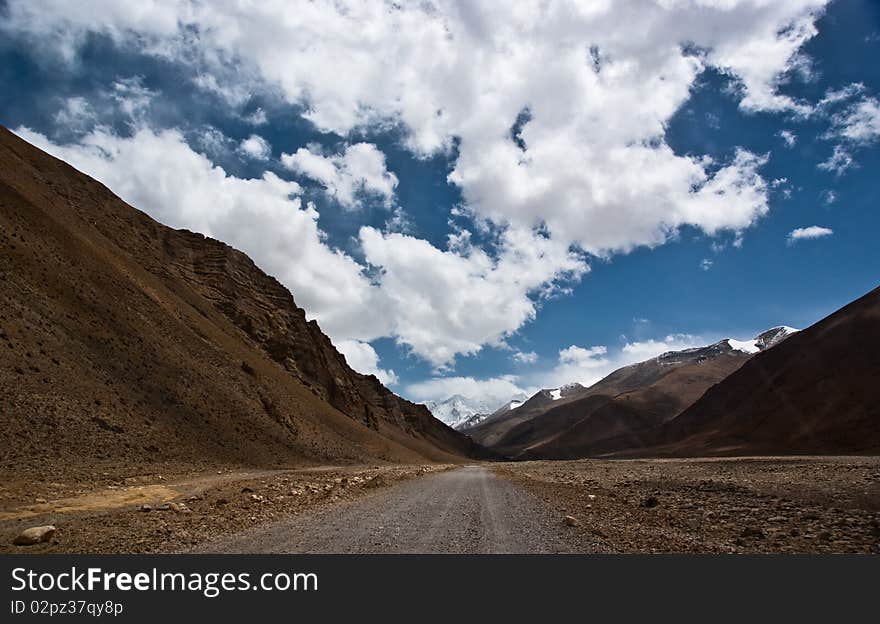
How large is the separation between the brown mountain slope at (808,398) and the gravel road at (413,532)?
80.1 metres

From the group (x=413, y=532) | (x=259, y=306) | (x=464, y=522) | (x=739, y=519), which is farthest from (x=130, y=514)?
(x=259, y=306)

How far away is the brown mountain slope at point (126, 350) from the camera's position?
3247 cm

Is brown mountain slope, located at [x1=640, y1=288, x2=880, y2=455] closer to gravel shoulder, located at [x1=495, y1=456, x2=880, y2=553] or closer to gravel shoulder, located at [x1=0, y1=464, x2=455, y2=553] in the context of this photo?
gravel shoulder, located at [x1=495, y1=456, x2=880, y2=553]

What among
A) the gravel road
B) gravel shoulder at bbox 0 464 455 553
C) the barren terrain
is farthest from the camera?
gravel shoulder at bbox 0 464 455 553

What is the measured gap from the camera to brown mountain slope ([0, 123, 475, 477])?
32.5 m

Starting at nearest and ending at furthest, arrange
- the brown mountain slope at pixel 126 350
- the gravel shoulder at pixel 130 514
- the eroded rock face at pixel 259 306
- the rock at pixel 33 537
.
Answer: the gravel shoulder at pixel 130 514 < the rock at pixel 33 537 < the brown mountain slope at pixel 126 350 < the eroded rock face at pixel 259 306

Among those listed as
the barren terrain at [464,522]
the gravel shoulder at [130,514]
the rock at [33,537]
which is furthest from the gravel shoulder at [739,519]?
the rock at [33,537]

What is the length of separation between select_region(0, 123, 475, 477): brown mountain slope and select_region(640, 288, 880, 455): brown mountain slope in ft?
243

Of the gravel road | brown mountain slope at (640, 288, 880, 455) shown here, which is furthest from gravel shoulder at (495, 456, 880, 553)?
brown mountain slope at (640, 288, 880, 455)

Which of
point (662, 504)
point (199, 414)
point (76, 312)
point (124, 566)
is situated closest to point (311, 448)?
point (199, 414)

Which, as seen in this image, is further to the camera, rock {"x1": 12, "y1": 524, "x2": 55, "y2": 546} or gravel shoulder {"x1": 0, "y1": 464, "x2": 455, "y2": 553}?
rock {"x1": 12, "y1": 524, "x2": 55, "y2": 546}

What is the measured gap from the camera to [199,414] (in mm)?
49500

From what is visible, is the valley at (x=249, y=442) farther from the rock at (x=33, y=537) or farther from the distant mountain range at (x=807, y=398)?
the distant mountain range at (x=807, y=398)

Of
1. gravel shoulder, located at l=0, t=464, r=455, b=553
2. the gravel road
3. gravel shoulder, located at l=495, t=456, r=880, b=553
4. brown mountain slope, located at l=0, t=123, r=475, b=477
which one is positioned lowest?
gravel shoulder, located at l=495, t=456, r=880, b=553
